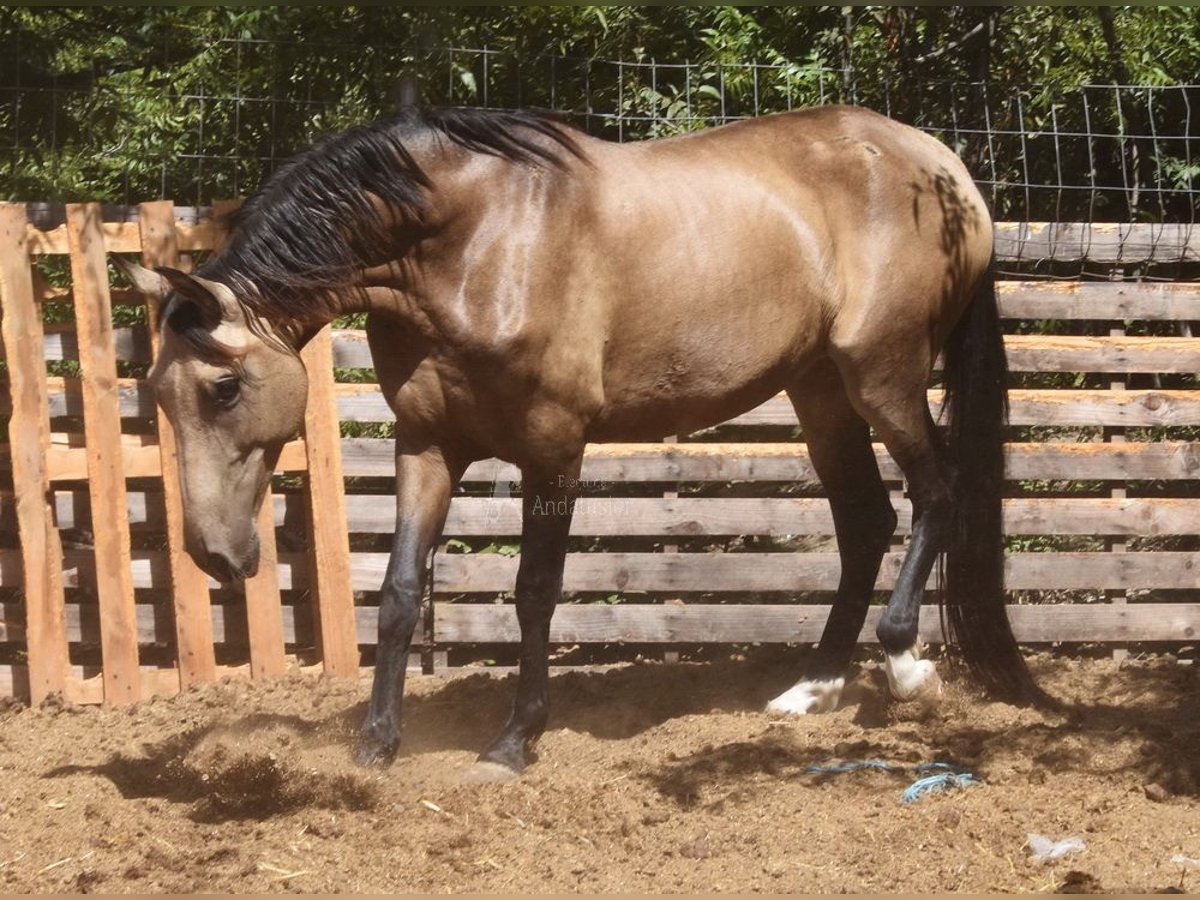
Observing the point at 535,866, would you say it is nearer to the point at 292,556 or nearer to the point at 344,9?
the point at 292,556

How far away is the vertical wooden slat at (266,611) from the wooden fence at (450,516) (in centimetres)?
1

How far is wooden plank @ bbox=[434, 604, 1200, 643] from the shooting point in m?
6.24

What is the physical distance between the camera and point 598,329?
479 cm

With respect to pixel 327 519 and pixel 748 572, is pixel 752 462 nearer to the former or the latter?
pixel 748 572

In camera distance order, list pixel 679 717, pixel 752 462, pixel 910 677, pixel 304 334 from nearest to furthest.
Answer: pixel 304 334 < pixel 910 677 < pixel 679 717 < pixel 752 462

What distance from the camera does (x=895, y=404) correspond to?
5.40m

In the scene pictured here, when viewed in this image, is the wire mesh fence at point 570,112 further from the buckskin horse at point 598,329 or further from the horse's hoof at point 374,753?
the horse's hoof at point 374,753

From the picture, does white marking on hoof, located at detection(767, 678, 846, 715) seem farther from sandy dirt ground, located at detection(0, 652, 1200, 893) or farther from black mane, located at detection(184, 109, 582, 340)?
black mane, located at detection(184, 109, 582, 340)

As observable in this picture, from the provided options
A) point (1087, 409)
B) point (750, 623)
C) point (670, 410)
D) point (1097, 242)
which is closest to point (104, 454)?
point (670, 410)

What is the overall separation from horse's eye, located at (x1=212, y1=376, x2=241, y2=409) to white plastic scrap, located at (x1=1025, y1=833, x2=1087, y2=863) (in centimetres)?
263

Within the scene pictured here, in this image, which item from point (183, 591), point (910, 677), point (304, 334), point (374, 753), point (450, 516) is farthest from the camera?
point (450, 516)

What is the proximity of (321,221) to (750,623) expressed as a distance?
2.83 meters

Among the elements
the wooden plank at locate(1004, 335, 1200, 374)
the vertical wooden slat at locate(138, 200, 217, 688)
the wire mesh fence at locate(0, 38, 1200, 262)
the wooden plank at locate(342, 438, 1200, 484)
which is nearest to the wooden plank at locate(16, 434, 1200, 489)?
the wooden plank at locate(342, 438, 1200, 484)

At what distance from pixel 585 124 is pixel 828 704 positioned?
2.74m
